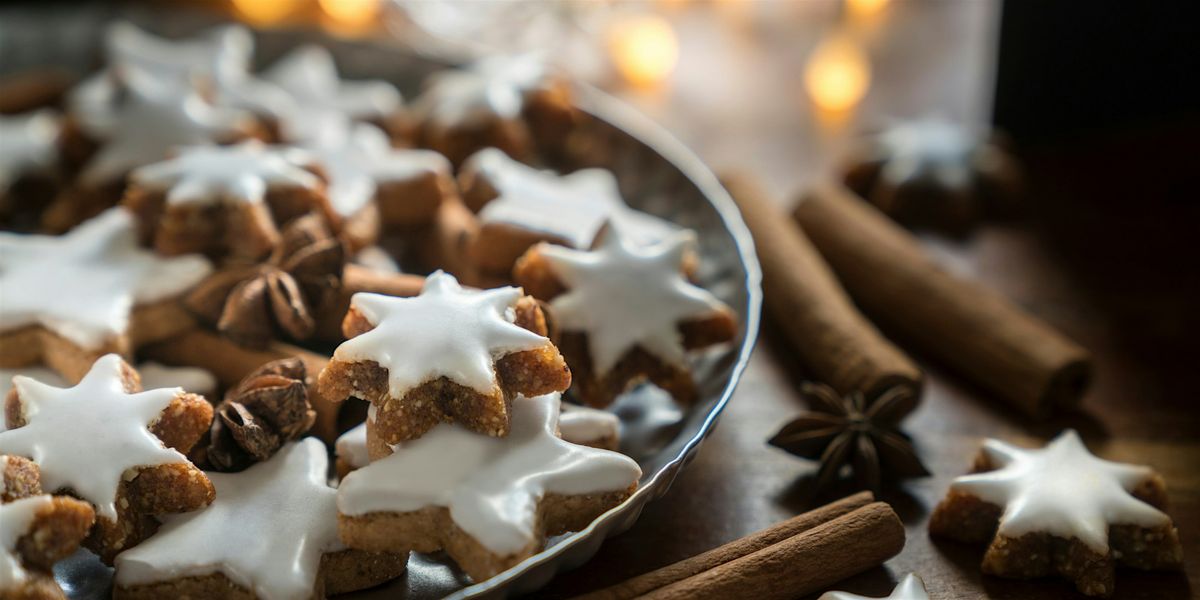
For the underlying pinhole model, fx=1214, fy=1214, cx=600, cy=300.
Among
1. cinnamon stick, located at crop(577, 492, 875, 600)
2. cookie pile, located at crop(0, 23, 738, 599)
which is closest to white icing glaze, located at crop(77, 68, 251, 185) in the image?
cookie pile, located at crop(0, 23, 738, 599)

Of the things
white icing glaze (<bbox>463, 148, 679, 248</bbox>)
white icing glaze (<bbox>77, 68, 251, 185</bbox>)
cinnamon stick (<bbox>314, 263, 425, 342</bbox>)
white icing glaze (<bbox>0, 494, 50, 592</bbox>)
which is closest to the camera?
white icing glaze (<bbox>0, 494, 50, 592</bbox>)

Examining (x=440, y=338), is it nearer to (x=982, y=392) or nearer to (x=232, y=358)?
(x=232, y=358)

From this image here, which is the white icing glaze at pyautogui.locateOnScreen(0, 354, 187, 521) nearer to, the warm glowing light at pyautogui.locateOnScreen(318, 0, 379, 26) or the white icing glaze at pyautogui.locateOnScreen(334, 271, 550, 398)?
the white icing glaze at pyautogui.locateOnScreen(334, 271, 550, 398)

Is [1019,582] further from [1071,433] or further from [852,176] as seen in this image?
[852,176]

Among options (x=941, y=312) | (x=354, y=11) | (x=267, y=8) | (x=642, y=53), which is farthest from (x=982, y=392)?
(x=267, y=8)

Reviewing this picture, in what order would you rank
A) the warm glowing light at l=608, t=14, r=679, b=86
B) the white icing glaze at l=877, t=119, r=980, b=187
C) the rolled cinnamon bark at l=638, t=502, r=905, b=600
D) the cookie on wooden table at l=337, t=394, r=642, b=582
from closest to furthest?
1. the cookie on wooden table at l=337, t=394, r=642, b=582
2. the rolled cinnamon bark at l=638, t=502, r=905, b=600
3. the white icing glaze at l=877, t=119, r=980, b=187
4. the warm glowing light at l=608, t=14, r=679, b=86

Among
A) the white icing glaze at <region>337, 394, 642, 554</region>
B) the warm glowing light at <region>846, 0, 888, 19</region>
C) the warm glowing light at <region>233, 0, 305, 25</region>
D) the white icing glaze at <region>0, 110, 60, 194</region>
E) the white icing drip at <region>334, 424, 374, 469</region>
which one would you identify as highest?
the warm glowing light at <region>846, 0, 888, 19</region>

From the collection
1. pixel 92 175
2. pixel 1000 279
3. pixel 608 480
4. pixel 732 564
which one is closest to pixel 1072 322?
pixel 1000 279
